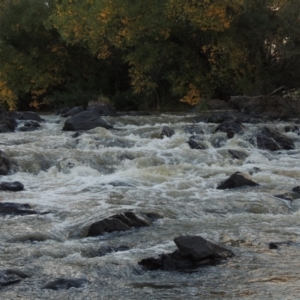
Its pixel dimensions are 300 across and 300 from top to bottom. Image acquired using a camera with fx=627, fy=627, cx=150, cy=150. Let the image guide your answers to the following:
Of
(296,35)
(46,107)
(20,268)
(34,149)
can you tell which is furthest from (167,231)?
(46,107)

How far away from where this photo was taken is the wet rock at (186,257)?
7199 millimetres

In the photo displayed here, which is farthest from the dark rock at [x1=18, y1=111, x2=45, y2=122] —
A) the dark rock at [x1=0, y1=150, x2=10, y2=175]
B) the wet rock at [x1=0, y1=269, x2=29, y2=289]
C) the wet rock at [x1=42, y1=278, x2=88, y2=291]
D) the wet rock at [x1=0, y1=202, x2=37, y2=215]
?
the wet rock at [x1=42, y1=278, x2=88, y2=291]

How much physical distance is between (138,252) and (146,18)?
70.3ft

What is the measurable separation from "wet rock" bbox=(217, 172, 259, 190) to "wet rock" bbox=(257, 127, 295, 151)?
16.8ft

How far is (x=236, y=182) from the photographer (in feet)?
39.6

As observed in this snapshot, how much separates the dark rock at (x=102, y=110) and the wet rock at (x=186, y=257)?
1800 cm

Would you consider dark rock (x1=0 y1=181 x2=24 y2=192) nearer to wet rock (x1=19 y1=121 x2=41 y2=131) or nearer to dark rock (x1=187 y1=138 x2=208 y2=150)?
dark rock (x1=187 y1=138 x2=208 y2=150)

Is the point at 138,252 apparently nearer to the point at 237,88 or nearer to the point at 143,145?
the point at 143,145

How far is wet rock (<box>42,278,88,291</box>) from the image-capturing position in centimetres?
650

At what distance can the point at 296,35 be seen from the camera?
26.2 metres

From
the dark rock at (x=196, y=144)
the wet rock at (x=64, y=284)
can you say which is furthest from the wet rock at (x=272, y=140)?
the wet rock at (x=64, y=284)

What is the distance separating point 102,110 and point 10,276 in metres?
19.6

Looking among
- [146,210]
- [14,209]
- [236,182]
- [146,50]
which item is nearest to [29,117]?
[146,50]

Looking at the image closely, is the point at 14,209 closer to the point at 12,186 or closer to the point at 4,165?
the point at 12,186
